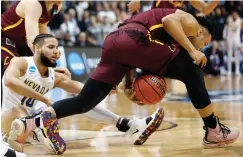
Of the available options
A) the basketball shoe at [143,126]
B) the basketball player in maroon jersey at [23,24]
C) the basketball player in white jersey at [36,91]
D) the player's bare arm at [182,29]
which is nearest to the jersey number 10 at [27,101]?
the basketball player in white jersey at [36,91]

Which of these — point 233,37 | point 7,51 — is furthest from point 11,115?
point 233,37

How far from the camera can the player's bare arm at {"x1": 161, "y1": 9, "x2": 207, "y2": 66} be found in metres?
4.16

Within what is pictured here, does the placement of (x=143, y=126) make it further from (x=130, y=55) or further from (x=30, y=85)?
(x=30, y=85)

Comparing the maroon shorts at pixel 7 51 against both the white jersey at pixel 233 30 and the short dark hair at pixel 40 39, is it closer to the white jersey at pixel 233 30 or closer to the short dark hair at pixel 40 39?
the short dark hair at pixel 40 39

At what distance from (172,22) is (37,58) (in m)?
1.35

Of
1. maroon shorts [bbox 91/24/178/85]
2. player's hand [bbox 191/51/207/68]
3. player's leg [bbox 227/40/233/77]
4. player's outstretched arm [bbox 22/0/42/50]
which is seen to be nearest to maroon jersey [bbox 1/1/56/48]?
player's outstretched arm [bbox 22/0/42/50]

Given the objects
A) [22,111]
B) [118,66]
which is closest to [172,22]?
[118,66]

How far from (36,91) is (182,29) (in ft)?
4.97

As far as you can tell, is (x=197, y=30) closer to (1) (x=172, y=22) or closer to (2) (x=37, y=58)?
(1) (x=172, y=22)

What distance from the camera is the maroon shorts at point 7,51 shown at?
207 inches

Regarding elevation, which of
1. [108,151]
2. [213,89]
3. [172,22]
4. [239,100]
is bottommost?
[213,89]

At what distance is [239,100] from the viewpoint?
8508 millimetres

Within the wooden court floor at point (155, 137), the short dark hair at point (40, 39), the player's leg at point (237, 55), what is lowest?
the player's leg at point (237, 55)

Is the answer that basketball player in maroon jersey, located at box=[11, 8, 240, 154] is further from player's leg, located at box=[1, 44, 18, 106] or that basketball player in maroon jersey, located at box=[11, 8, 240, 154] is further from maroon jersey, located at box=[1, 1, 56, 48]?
maroon jersey, located at box=[1, 1, 56, 48]
